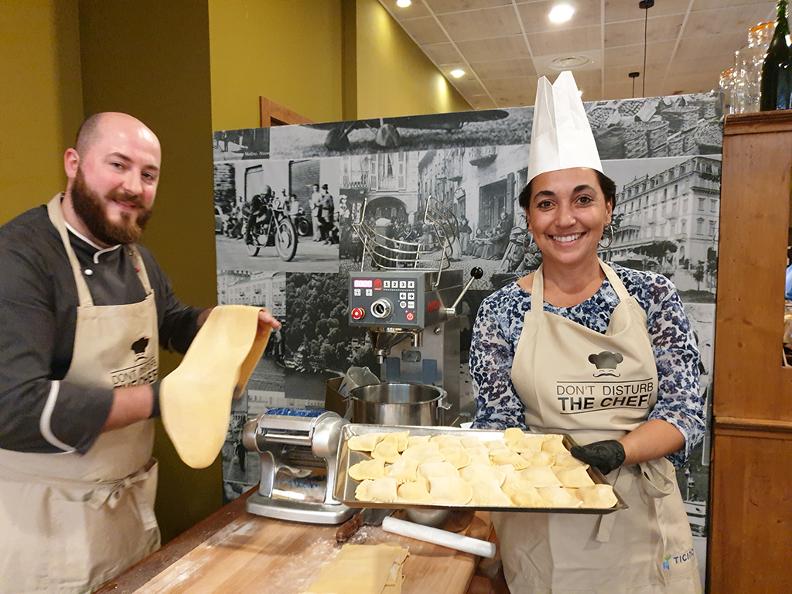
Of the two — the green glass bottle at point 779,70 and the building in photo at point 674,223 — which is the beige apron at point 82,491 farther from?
the green glass bottle at point 779,70

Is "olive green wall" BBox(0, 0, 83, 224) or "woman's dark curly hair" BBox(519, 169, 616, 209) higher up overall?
"olive green wall" BBox(0, 0, 83, 224)

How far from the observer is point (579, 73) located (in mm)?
5699

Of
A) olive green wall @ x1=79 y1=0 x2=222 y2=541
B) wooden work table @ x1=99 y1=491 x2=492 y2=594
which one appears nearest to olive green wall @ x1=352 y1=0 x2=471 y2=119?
olive green wall @ x1=79 y1=0 x2=222 y2=541

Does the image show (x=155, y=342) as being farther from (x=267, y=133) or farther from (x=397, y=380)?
(x=267, y=133)

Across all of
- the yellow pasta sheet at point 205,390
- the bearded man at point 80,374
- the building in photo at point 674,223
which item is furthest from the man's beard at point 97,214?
the building in photo at point 674,223

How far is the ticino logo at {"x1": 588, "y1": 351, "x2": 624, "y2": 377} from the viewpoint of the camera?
1369mm

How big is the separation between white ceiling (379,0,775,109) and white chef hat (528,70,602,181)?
292 centimetres

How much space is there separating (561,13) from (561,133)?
3.37 meters

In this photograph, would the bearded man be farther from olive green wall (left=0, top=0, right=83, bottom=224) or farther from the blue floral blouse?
olive green wall (left=0, top=0, right=83, bottom=224)

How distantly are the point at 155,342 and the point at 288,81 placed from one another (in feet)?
6.28

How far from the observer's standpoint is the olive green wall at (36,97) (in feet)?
7.04

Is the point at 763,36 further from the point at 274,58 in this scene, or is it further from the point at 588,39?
the point at 588,39

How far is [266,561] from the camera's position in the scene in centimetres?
132

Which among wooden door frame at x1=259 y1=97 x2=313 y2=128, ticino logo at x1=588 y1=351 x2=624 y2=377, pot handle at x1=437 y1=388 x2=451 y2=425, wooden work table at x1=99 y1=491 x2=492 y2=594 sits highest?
wooden door frame at x1=259 y1=97 x2=313 y2=128
